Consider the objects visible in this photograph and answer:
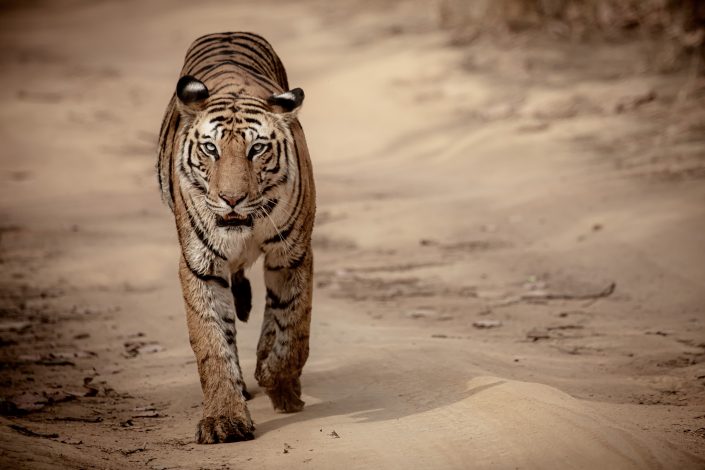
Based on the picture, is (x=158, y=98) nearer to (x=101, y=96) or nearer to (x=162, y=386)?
(x=101, y=96)

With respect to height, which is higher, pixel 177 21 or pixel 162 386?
pixel 177 21

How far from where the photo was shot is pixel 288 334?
17.4 ft

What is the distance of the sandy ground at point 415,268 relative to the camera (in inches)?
184

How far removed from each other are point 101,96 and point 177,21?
6.98 metres

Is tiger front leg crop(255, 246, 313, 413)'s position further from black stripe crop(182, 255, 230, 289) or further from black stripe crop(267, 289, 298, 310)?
black stripe crop(182, 255, 230, 289)

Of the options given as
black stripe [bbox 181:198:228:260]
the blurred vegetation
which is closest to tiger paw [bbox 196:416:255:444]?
black stripe [bbox 181:198:228:260]

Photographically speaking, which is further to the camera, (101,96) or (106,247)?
(101,96)

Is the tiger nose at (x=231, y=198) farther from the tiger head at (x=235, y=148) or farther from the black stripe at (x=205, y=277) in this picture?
the black stripe at (x=205, y=277)

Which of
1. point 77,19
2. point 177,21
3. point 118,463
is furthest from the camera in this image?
point 77,19

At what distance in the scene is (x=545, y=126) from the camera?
1304cm

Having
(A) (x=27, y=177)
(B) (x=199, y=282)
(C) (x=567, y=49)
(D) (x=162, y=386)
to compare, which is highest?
(C) (x=567, y=49)

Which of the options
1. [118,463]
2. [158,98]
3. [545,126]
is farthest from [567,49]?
[118,463]

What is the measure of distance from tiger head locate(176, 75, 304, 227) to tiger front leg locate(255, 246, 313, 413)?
46cm

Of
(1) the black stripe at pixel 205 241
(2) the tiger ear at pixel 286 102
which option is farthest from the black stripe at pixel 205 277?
(2) the tiger ear at pixel 286 102
